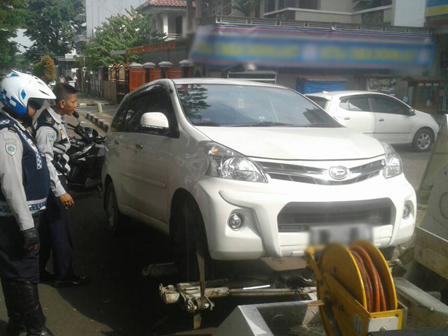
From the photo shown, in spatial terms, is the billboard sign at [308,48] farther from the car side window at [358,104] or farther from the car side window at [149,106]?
the car side window at [358,104]

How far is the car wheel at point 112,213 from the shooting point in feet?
18.4

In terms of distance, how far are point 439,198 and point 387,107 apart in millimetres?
8537

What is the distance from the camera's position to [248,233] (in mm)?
3250

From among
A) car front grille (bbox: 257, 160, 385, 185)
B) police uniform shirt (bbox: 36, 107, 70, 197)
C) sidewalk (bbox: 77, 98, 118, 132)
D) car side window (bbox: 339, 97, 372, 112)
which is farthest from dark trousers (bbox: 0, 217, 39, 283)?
sidewalk (bbox: 77, 98, 118, 132)

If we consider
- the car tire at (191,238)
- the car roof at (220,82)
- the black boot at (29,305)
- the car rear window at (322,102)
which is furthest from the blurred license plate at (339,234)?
the car rear window at (322,102)

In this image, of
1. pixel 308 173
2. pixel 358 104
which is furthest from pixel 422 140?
pixel 308 173

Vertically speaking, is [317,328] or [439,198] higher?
[439,198]

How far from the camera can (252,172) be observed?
329 cm

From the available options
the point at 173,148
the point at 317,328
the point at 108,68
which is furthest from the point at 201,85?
the point at 108,68

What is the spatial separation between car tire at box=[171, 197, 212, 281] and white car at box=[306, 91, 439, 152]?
6740 millimetres

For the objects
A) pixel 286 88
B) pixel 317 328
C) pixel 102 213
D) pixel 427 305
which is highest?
pixel 286 88

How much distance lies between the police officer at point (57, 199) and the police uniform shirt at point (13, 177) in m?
0.89

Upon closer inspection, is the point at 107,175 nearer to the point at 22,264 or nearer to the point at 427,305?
the point at 22,264

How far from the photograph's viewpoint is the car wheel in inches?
221
